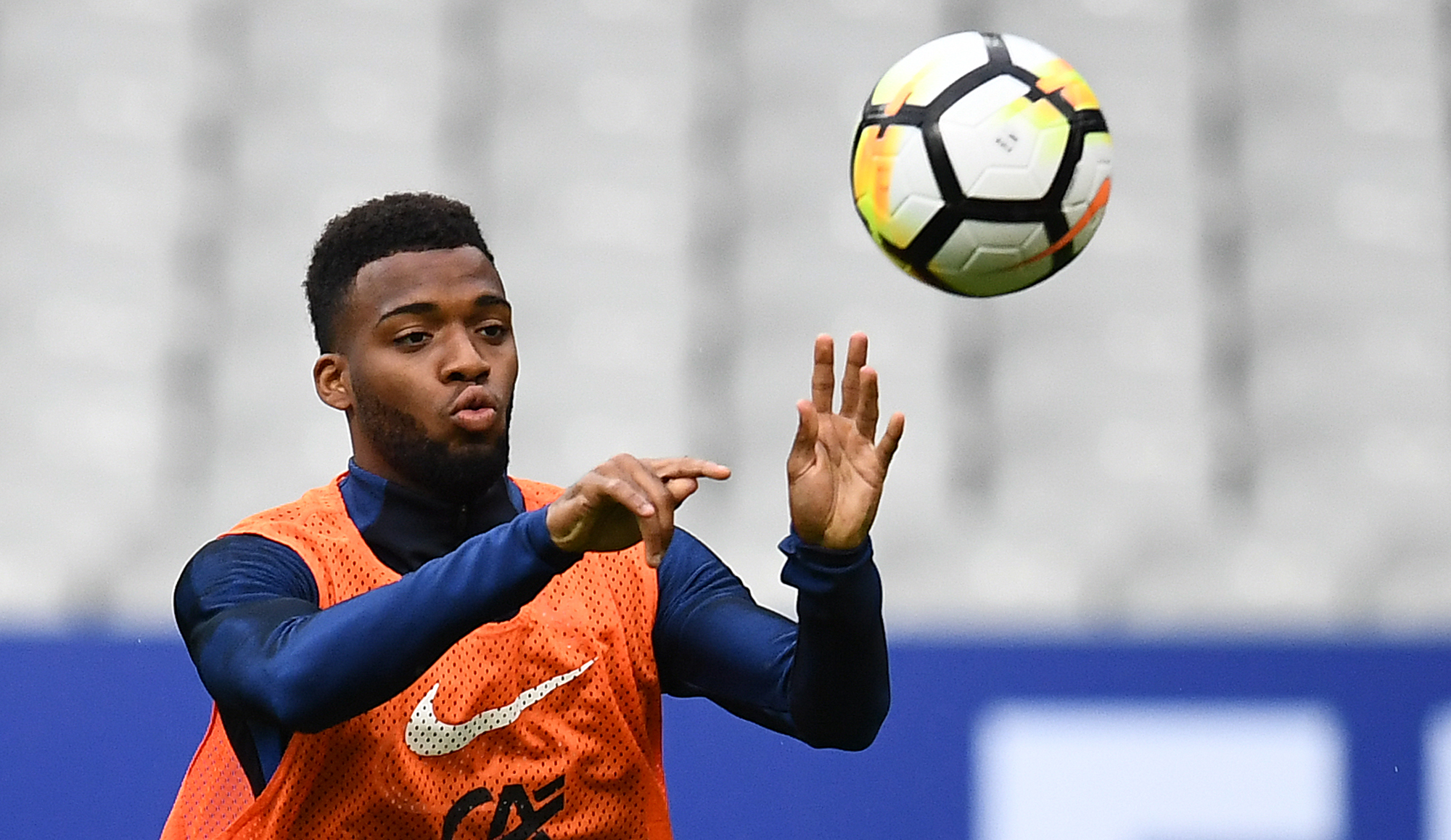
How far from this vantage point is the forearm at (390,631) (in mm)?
1803

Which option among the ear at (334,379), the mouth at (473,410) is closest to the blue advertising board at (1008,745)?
the ear at (334,379)

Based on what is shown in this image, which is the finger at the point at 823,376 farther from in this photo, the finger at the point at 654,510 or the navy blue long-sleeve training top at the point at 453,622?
the finger at the point at 654,510

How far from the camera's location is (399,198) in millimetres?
2479

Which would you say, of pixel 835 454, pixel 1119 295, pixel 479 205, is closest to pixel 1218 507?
pixel 1119 295

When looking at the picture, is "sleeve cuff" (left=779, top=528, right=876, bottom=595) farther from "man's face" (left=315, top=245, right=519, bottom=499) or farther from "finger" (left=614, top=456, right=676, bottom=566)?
"man's face" (left=315, top=245, right=519, bottom=499)

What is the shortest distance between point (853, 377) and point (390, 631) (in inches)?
24.5

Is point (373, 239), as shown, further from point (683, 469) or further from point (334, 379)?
point (683, 469)

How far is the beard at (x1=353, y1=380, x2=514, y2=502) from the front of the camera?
7.48 ft

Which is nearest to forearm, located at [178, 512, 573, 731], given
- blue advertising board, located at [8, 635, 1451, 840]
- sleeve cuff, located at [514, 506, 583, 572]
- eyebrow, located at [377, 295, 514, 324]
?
sleeve cuff, located at [514, 506, 583, 572]

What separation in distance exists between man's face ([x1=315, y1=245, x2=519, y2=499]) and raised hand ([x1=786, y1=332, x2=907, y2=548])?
465 mm

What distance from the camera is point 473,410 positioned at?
7.37 feet

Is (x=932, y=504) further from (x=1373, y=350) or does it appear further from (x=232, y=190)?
(x=232, y=190)

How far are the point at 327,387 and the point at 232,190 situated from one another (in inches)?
91.2

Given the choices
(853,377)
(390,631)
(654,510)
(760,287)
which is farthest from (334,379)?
(760,287)
